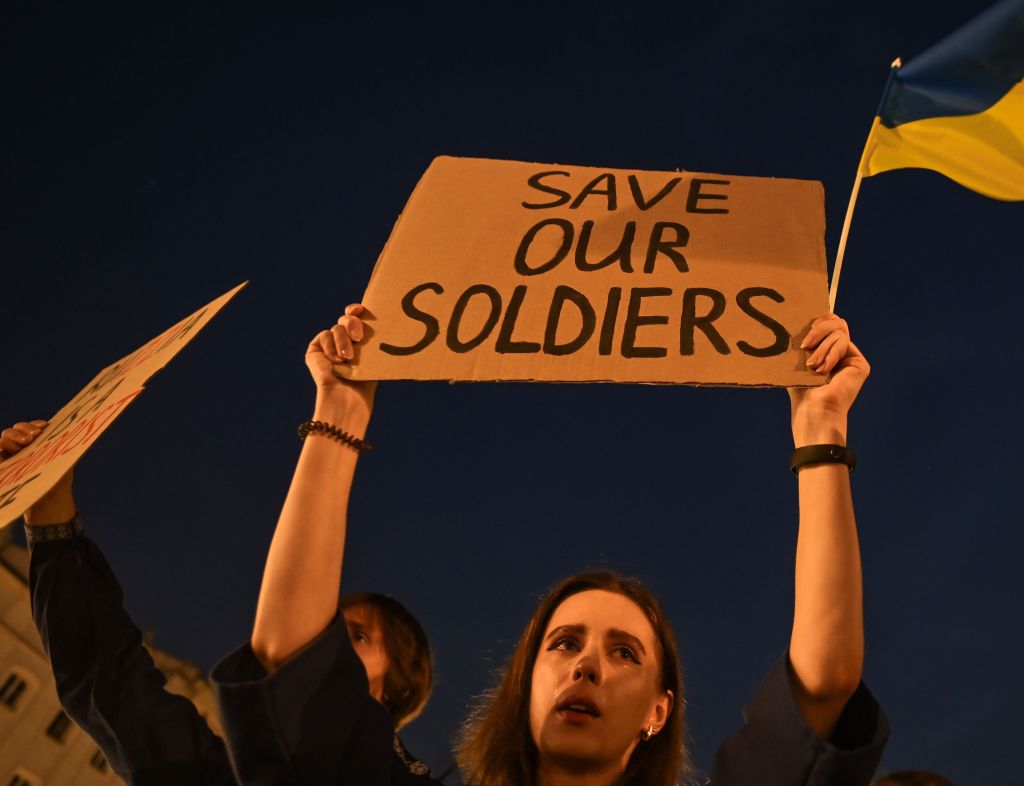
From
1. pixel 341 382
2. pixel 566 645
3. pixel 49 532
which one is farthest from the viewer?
pixel 49 532

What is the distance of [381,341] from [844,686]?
0.97 meters

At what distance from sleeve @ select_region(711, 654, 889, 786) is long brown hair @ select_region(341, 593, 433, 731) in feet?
3.90

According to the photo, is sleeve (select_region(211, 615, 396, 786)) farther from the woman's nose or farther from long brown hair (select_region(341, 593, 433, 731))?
long brown hair (select_region(341, 593, 433, 731))

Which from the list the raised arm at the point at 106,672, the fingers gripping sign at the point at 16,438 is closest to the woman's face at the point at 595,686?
the raised arm at the point at 106,672

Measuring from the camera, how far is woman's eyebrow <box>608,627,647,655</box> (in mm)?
1737

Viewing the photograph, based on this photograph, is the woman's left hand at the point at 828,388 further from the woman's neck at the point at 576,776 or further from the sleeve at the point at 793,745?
the woman's neck at the point at 576,776

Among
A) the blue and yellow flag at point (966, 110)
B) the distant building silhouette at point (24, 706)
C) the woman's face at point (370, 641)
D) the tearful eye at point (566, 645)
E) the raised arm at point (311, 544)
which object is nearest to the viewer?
the raised arm at point (311, 544)

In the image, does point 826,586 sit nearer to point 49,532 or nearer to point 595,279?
point 595,279

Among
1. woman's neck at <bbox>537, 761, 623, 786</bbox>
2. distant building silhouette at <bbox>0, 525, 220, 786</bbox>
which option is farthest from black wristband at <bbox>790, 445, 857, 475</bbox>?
distant building silhouette at <bbox>0, 525, 220, 786</bbox>

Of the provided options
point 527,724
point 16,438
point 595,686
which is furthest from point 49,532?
point 595,686

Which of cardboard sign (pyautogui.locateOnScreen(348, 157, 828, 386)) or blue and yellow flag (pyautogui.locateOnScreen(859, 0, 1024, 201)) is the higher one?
blue and yellow flag (pyautogui.locateOnScreen(859, 0, 1024, 201))

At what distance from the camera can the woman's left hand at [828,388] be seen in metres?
1.49

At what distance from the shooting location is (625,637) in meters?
1.74

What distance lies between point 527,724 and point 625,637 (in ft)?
0.85
